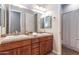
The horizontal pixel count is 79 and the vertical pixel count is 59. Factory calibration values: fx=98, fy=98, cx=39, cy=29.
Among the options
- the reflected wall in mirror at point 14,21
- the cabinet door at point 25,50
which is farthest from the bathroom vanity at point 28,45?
the reflected wall in mirror at point 14,21

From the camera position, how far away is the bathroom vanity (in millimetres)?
1652

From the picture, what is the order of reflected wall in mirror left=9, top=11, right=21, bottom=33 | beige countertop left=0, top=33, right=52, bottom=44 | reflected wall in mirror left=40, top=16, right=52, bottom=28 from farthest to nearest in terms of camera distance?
reflected wall in mirror left=40, top=16, right=52, bottom=28
reflected wall in mirror left=9, top=11, right=21, bottom=33
beige countertop left=0, top=33, right=52, bottom=44

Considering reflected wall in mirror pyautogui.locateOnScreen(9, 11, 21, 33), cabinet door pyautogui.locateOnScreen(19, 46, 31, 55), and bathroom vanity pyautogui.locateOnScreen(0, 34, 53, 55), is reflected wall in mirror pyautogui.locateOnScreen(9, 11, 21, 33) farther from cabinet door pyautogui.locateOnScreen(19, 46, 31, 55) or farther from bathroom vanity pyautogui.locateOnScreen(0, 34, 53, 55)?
cabinet door pyautogui.locateOnScreen(19, 46, 31, 55)

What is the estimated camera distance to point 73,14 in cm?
206

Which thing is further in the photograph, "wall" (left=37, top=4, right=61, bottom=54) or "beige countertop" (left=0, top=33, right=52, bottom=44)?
"wall" (left=37, top=4, right=61, bottom=54)

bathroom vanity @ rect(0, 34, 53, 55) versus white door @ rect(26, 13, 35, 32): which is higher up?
white door @ rect(26, 13, 35, 32)

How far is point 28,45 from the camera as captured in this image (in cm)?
194

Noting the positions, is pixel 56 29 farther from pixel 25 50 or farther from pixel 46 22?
pixel 25 50

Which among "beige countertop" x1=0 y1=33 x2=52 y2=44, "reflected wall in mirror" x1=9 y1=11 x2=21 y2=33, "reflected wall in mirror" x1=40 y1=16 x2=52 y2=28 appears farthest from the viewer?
"reflected wall in mirror" x1=40 y1=16 x2=52 y2=28

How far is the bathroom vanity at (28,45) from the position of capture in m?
1.65

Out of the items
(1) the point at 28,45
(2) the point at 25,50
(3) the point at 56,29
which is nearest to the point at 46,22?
(3) the point at 56,29

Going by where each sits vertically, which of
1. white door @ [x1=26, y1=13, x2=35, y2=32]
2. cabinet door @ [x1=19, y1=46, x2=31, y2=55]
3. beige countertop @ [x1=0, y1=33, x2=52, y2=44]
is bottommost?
cabinet door @ [x1=19, y1=46, x2=31, y2=55]

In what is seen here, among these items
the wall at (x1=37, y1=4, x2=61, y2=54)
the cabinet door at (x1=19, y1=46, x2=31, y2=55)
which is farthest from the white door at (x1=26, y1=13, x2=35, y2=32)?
the cabinet door at (x1=19, y1=46, x2=31, y2=55)

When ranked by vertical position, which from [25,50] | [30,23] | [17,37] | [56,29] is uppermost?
[30,23]
